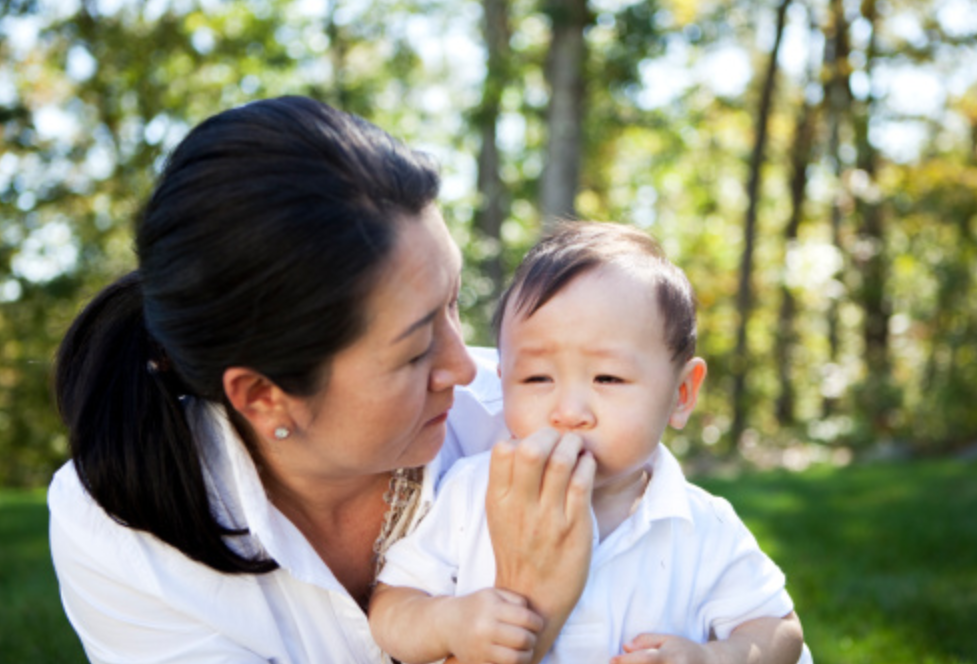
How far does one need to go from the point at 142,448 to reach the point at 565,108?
9.04 meters

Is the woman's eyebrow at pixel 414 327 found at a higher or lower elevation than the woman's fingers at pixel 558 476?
higher

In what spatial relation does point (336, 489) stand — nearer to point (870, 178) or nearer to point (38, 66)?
point (38, 66)

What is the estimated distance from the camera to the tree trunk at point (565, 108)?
35.5 feet

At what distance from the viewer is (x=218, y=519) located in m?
2.30

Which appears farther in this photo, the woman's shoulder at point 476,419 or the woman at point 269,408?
the woman's shoulder at point 476,419

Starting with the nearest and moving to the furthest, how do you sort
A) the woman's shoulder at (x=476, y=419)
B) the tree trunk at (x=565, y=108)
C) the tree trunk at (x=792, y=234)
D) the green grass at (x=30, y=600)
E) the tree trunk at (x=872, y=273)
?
the woman's shoulder at (x=476, y=419) → the green grass at (x=30, y=600) → the tree trunk at (x=565, y=108) → the tree trunk at (x=872, y=273) → the tree trunk at (x=792, y=234)

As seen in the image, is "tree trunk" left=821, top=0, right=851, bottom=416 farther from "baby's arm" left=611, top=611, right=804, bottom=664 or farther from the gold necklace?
the gold necklace

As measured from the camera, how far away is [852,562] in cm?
569

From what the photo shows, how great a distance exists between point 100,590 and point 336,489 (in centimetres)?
51

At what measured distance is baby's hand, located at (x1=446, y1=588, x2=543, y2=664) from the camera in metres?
2.02

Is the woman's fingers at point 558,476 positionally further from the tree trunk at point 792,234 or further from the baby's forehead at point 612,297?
the tree trunk at point 792,234

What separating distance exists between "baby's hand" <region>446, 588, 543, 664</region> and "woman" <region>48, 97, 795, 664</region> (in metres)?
0.05

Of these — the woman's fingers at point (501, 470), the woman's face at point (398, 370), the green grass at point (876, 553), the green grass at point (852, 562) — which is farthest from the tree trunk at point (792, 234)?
the woman's fingers at point (501, 470)

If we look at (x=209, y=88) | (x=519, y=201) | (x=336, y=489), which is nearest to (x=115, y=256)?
(x=209, y=88)
